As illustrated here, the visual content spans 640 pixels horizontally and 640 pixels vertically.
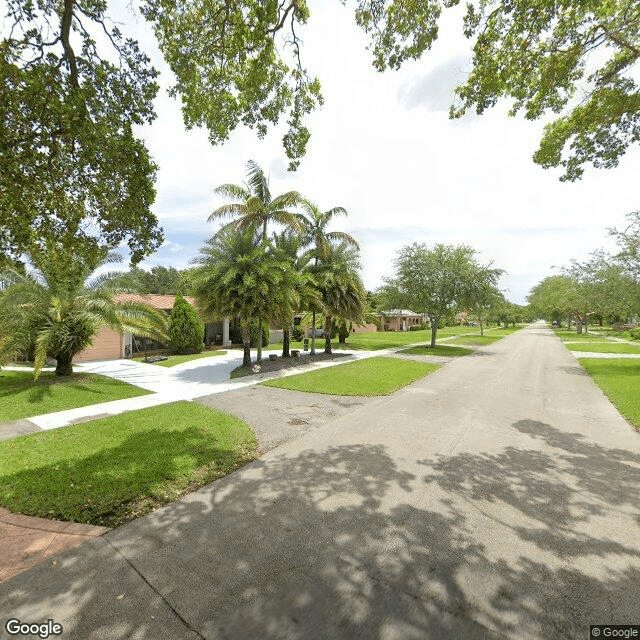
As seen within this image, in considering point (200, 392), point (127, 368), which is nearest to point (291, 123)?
point (200, 392)

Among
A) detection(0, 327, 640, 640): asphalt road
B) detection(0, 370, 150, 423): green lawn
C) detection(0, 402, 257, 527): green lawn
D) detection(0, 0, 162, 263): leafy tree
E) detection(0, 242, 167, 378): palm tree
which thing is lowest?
detection(0, 327, 640, 640): asphalt road

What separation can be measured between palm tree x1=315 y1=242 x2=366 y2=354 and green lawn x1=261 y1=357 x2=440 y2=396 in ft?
13.8

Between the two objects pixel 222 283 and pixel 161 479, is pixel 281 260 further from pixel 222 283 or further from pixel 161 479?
pixel 161 479

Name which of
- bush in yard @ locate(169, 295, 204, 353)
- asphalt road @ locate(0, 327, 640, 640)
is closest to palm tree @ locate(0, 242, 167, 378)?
bush in yard @ locate(169, 295, 204, 353)

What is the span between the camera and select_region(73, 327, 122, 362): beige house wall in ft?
60.6

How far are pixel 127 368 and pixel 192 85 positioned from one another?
543 inches

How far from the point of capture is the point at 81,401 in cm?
960

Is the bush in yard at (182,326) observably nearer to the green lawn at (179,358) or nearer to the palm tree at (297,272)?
the green lawn at (179,358)

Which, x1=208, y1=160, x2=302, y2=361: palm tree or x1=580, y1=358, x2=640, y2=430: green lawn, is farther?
x1=208, y1=160, x2=302, y2=361: palm tree

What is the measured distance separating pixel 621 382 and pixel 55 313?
2186 centimetres

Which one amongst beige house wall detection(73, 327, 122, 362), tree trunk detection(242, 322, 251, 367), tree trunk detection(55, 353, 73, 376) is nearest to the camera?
tree trunk detection(55, 353, 73, 376)

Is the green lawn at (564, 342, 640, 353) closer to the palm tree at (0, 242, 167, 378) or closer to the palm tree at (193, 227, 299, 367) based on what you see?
the palm tree at (193, 227, 299, 367)

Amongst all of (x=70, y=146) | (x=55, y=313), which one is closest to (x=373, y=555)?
(x=70, y=146)

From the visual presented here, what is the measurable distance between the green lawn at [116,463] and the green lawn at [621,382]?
387 inches
